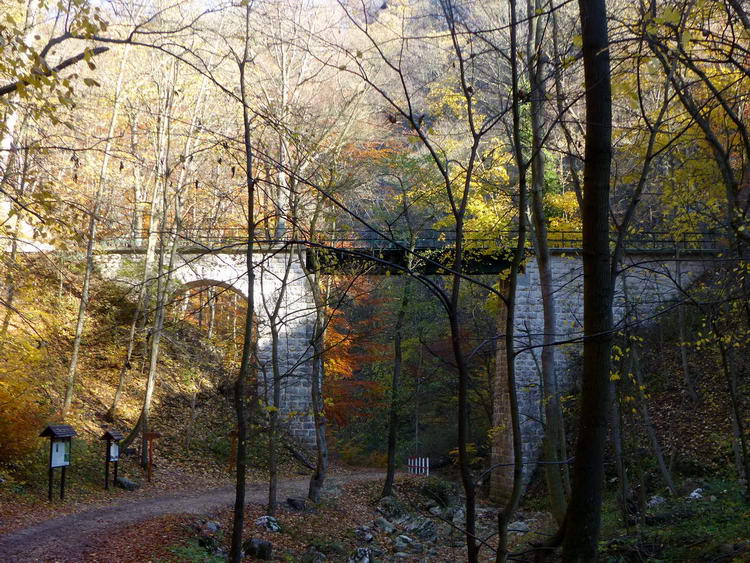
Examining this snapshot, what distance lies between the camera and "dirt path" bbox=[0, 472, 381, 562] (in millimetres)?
7180

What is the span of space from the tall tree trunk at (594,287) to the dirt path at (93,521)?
589cm

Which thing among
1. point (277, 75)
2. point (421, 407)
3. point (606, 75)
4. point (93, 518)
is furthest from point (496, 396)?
point (606, 75)

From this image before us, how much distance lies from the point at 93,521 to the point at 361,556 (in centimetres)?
378

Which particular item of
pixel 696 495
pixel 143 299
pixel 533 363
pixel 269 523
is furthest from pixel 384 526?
pixel 143 299

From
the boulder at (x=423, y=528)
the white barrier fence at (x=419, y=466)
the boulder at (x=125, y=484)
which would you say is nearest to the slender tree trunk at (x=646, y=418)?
the boulder at (x=423, y=528)

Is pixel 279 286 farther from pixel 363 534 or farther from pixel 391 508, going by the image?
pixel 363 534

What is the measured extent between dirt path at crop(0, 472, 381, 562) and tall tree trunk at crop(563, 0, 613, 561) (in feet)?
19.3

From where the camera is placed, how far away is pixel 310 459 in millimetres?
18172

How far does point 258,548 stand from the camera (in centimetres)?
885

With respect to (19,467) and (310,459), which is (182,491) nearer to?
(19,467)

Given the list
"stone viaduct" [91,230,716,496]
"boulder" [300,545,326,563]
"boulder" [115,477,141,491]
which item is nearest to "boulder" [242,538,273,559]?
"boulder" [300,545,326,563]

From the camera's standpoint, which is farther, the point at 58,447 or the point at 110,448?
the point at 110,448

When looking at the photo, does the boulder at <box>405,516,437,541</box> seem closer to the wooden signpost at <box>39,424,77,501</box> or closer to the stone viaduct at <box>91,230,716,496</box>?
the stone viaduct at <box>91,230,716,496</box>

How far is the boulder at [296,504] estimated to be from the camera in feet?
39.5
